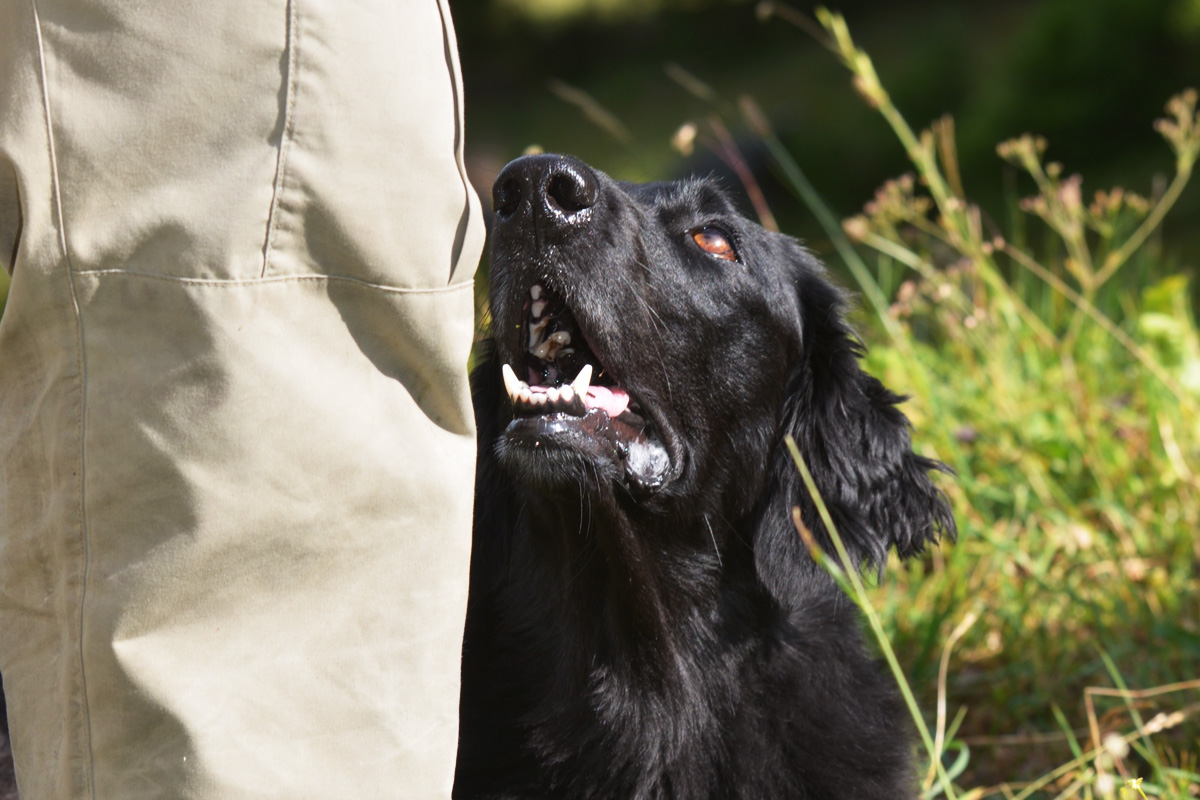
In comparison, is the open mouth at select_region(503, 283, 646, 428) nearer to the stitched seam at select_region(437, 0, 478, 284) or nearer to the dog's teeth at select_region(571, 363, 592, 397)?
the dog's teeth at select_region(571, 363, 592, 397)

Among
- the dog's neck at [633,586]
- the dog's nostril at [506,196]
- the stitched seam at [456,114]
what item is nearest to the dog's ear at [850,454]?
the dog's neck at [633,586]

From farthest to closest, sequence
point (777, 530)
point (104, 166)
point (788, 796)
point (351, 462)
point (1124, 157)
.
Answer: point (1124, 157)
point (777, 530)
point (788, 796)
point (351, 462)
point (104, 166)

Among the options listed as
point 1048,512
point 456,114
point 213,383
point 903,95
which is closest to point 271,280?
point 213,383

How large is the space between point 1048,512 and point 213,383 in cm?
319

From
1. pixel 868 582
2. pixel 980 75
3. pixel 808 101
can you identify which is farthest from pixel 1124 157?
pixel 868 582

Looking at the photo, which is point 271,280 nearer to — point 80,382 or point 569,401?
point 80,382

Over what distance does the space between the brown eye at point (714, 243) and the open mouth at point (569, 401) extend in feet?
1.37

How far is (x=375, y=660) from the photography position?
1644 mm

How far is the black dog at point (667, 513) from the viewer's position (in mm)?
2408

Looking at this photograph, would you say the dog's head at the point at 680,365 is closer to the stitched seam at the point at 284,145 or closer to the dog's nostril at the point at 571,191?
the dog's nostril at the point at 571,191

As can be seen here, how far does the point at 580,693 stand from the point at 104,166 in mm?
1599

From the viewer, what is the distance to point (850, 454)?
283 centimetres

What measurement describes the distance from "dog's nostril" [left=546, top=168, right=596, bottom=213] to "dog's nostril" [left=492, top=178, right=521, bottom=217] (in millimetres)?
63

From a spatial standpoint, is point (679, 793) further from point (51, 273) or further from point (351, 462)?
point (51, 273)
